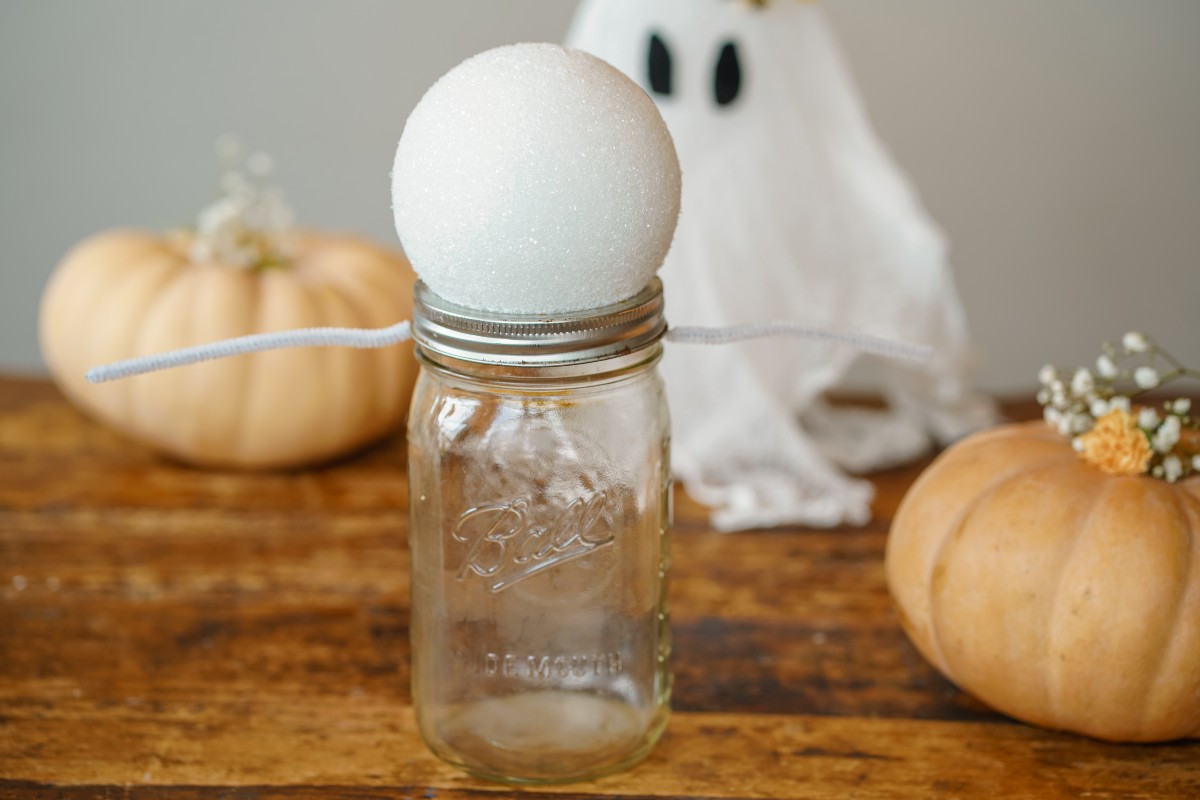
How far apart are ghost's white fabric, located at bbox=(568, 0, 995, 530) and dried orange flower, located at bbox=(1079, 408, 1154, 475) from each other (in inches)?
12.2

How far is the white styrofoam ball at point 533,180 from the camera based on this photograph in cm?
58

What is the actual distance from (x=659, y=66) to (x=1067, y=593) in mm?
536

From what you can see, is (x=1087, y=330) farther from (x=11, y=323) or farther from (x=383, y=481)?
(x=11, y=323)

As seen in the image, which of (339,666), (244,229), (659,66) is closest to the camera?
(339,666)

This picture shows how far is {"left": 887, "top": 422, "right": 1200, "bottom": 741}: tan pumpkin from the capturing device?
0.69m

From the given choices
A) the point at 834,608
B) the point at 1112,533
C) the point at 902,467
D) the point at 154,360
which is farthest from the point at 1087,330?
the point at 154,360

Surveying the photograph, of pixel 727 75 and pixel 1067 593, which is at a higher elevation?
pixel 727 75

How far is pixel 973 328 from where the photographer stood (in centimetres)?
186

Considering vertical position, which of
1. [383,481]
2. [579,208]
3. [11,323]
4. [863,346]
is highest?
[579,208]

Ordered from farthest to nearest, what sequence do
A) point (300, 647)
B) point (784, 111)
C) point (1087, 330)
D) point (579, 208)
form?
point (1087, 330) → point (784, 111) → point (300, 647) → point (579, 208)

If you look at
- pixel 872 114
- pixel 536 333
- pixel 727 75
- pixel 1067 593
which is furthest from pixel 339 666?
pixel 872 114

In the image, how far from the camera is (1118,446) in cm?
74

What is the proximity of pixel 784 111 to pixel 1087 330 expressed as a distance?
962mm

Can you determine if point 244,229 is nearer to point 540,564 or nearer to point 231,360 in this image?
point 231,360
